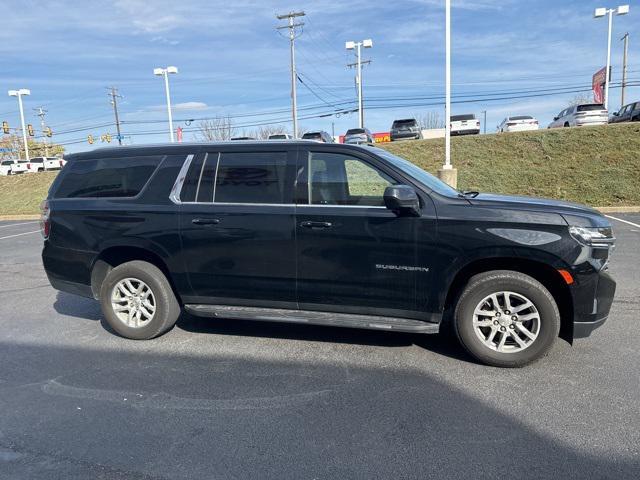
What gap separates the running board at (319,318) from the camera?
4.10 metres

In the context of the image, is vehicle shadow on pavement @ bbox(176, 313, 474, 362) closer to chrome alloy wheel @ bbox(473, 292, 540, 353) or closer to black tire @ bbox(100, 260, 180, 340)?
chrome alloy wheel @ bbox(473, 292, 540, 353)

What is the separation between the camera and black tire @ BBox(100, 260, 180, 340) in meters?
4.77

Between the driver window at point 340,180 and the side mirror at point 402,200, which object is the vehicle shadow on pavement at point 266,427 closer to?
the side mirror at point 402,200

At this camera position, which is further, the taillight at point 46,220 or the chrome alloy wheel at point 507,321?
the taillight at point 46,220

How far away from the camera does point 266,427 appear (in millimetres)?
3182

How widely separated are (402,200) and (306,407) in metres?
1.79

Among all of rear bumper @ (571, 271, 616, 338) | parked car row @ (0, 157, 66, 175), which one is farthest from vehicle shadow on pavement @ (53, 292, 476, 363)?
parked car row @ (0, 157, 66, 175)

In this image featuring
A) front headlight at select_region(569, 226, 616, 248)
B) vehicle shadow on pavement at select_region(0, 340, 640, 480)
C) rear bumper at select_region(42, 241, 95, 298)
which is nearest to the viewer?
vehicle shadow on pavement at select_region(0, 340, 640, 480)

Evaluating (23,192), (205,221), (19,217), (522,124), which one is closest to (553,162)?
(522,124)

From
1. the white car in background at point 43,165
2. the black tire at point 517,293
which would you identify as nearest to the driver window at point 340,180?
the black tire at point 517,293

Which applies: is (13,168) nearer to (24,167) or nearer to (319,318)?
(24,167)

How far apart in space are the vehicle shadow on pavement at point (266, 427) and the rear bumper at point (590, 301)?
88 centimetres

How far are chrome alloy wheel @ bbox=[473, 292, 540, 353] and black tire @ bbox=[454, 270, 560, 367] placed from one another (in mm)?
29

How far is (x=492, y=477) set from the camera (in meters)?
2.61
